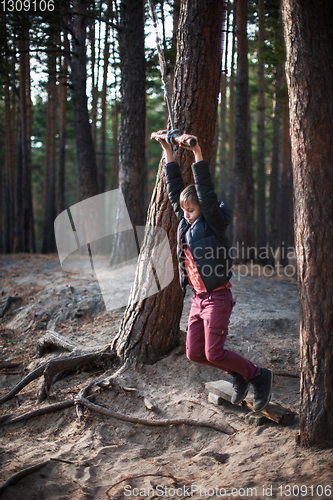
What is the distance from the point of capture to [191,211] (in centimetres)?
333

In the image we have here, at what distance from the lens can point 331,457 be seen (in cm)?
266

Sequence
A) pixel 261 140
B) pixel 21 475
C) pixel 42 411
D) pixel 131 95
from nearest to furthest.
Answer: pixel 21 475, pixel 42 411, pixel 131 95, pixel 261 140

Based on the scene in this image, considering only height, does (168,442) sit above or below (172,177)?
below

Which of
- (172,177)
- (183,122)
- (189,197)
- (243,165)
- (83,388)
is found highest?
(243,165)

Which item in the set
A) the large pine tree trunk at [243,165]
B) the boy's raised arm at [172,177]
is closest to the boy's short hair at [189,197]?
the boy's raised arm at [172,177]

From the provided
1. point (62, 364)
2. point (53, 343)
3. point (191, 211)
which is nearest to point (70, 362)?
point (62, 364)

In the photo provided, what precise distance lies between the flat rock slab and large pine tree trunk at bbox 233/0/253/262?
8.51 meters

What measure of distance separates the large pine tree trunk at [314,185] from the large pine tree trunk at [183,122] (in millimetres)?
1420

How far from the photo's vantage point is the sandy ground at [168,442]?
8.85 feet

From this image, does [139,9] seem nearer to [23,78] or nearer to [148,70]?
[148,70]

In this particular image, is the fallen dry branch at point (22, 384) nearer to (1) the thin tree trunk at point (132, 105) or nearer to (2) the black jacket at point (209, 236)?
(2) the black jacket at point (209, 236)

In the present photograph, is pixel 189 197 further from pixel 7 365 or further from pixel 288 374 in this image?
pixel 7 365

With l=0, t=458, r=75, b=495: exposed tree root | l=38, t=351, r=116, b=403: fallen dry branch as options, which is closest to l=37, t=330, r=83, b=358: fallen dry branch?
l=38, t=351, r=116, b=403: fallen dry branch

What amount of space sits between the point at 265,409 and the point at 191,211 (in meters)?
1.82
